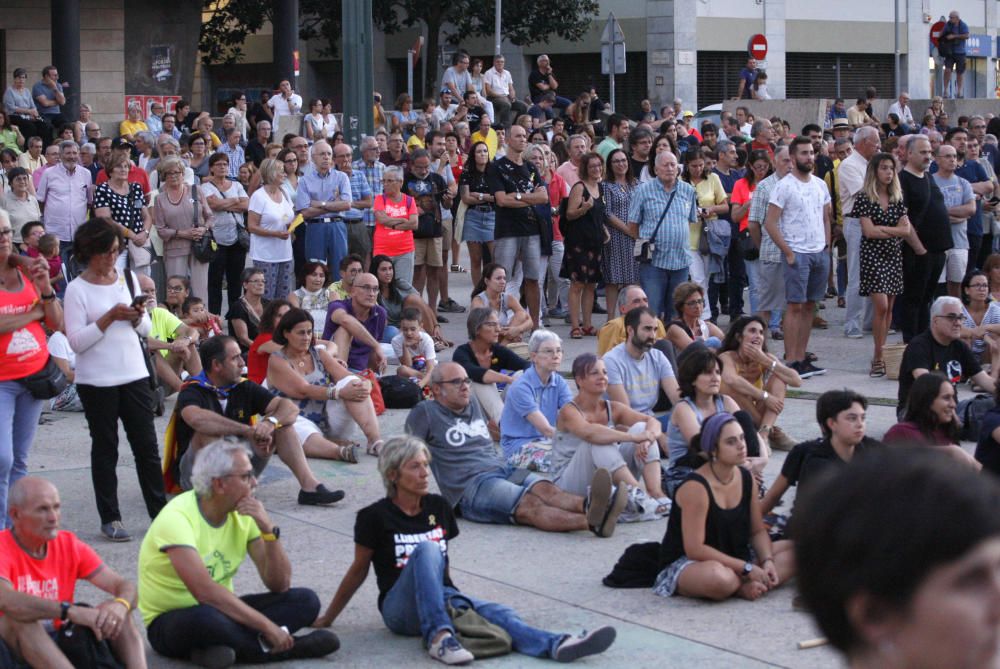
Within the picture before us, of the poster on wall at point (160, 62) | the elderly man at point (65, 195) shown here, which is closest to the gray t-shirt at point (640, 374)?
the elderly man at point (65, 195)

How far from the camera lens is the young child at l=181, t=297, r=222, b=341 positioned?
463 inches

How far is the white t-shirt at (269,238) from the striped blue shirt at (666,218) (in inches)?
127

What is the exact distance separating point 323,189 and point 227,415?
6250 mm

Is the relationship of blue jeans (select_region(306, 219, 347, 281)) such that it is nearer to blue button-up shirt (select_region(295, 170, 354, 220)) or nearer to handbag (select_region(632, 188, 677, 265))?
blue button-up shirt (select_region(295, 170, 354, 220))

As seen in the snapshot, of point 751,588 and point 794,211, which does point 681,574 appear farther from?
point 794,211

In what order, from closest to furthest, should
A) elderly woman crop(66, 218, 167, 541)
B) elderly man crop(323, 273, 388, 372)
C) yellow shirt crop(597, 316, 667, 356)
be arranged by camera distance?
elderly woman crop(66, 218, 167, 541)
yellow shirt crop(597, 316, 667, 356)
elderly man crop(323, 273, 388, 372)

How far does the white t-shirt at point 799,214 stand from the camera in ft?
42.5

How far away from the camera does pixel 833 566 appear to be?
1.49 m

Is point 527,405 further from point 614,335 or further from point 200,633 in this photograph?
point 200,633

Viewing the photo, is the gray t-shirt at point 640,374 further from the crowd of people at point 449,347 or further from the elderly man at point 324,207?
the elderly man at point 324,207

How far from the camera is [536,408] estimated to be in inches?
370

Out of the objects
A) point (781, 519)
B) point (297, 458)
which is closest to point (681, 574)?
point (781, 519)

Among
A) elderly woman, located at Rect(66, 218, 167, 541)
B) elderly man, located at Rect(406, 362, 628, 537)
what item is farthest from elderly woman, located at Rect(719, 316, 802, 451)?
elderly woman, located at Rect(66, 218, 167, 541)

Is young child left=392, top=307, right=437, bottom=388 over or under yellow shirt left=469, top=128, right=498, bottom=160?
under
